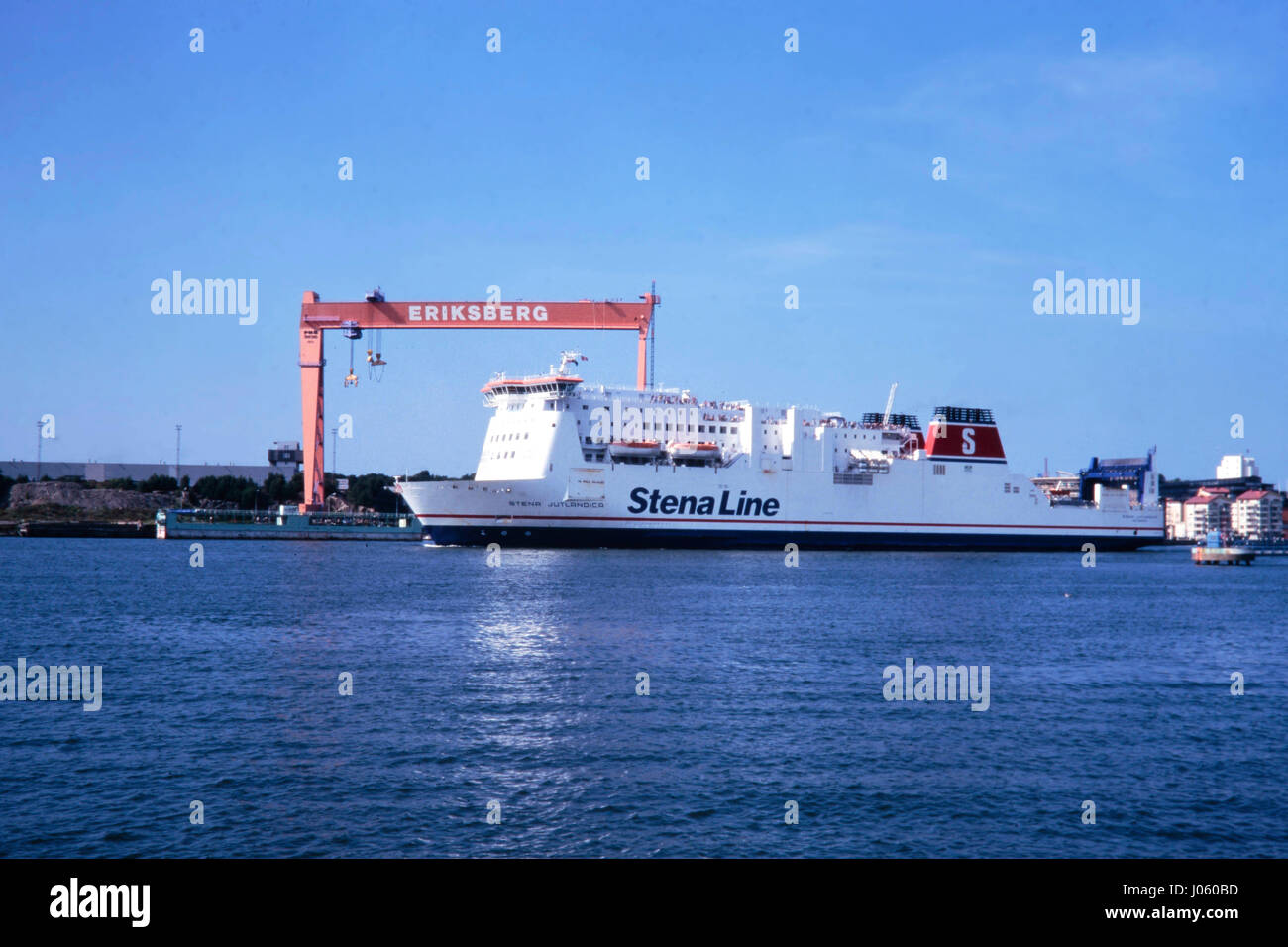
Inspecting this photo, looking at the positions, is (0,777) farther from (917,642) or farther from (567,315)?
(567,315)

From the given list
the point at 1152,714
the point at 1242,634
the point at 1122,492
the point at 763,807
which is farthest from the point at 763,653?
the point at 1122,492

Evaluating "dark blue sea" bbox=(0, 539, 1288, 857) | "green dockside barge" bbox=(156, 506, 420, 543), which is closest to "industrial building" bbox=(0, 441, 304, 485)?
"green dockside barge" bbox=(156, 506, 420, 543)

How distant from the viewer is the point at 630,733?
11.0 meters

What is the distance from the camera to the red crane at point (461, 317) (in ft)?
162

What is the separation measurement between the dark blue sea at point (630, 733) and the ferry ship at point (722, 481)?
761 inches

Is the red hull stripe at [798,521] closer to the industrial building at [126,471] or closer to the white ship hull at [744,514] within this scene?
the white ship hull at [744,514]

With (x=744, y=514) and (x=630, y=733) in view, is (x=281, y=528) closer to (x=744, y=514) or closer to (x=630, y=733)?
(x=744, y=514)

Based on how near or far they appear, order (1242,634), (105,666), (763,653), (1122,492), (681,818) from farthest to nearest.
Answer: (1122,492) < (1242,634) < (763,653) < (105,666) < (681,818)

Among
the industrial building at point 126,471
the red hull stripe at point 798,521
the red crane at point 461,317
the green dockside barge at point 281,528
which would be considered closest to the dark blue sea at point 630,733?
the red hull stripe at point 798,521

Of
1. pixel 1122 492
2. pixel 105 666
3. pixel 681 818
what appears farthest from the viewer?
pixel 1122 492

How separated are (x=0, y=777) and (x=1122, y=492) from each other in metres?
58.3

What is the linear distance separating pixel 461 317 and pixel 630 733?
41.2 m
